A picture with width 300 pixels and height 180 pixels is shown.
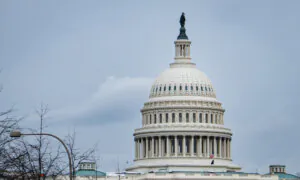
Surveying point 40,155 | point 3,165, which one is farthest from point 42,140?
point 3,165

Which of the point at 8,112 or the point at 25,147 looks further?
the point at 25,147

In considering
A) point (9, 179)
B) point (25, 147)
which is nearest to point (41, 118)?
point (25, 147)

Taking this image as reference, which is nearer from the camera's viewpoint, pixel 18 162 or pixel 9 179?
pixel 9 179

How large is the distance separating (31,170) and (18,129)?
9224 millimetres

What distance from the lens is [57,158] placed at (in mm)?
127562

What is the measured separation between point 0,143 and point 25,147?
8.70m

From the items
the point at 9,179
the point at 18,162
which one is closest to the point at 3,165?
the point at 9,179

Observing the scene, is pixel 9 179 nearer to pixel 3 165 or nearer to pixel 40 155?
pixel 3 165

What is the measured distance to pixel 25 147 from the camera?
125 m

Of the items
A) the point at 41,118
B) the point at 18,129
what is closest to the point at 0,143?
the point at 18,129

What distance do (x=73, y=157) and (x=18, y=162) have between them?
680 cm

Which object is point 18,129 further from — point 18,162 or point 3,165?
point 18,162

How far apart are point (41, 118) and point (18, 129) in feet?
28.1

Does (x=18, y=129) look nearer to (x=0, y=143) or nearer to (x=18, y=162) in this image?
(x=0, y=143)
